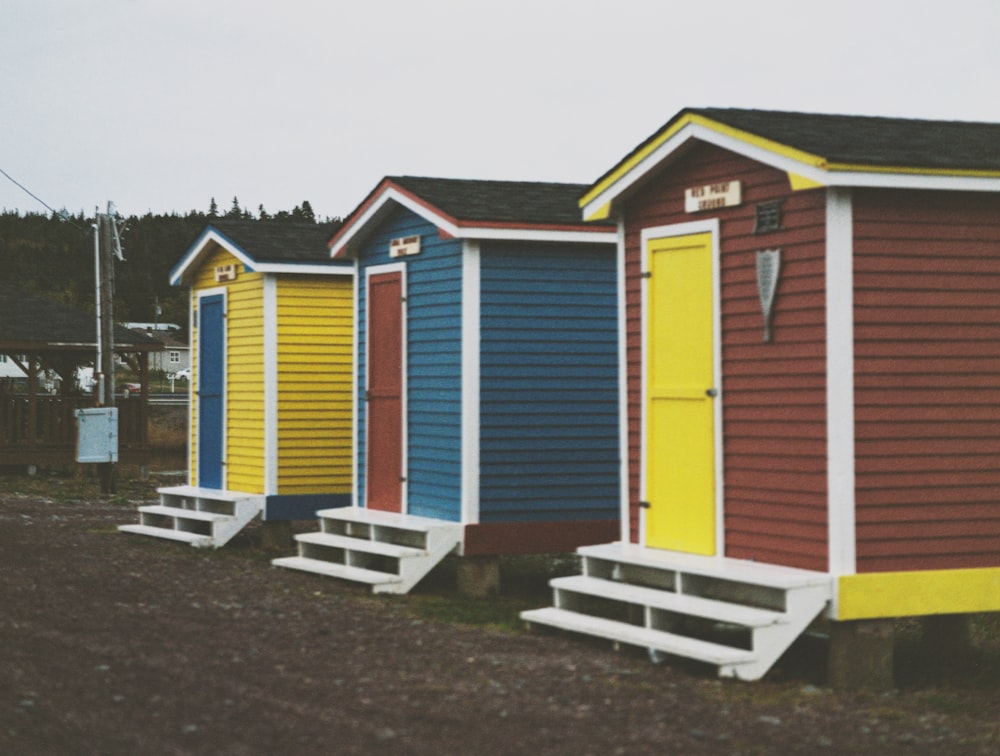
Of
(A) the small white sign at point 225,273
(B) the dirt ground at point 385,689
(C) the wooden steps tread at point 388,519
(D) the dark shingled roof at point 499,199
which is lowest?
(B) the dirt ground at point 385,689

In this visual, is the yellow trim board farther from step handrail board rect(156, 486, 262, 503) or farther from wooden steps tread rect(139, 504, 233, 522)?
wooden steps tread rect(139, 504, 233, 522)

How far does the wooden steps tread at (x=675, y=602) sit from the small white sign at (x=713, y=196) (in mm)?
2428

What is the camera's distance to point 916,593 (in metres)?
8.44

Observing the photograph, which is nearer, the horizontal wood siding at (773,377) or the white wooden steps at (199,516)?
the horizontal wood siding at (773,377)

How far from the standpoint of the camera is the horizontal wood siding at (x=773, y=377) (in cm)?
857

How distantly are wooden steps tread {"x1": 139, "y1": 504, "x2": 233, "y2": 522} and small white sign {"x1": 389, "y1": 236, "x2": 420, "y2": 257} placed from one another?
3753 millimetres

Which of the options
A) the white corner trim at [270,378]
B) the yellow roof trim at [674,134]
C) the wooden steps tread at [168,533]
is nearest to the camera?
the yellow roof trim at [674,134]

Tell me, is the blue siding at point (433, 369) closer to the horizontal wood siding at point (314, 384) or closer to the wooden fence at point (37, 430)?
the horizontal wood siding at point (314, 384)

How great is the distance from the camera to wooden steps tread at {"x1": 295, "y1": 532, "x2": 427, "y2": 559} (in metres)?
12.0

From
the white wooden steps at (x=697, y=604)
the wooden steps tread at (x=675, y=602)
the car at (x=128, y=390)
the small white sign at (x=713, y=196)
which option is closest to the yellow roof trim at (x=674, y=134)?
the small white sign at (x=713, y=196)

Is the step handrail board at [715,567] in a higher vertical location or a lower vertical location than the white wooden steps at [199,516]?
higher

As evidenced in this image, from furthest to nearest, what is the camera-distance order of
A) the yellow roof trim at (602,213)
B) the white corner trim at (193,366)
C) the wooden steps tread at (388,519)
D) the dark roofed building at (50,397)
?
the dark roofed building at (50,397) → the white corner trim at (193,366) → the wooden steps tread at (388,519) → the yellow roof trim at (602,213)

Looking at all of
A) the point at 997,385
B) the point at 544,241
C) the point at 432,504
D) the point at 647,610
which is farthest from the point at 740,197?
the point at 432,504

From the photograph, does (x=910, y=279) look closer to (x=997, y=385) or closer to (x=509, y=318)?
(x=997, y=385)
